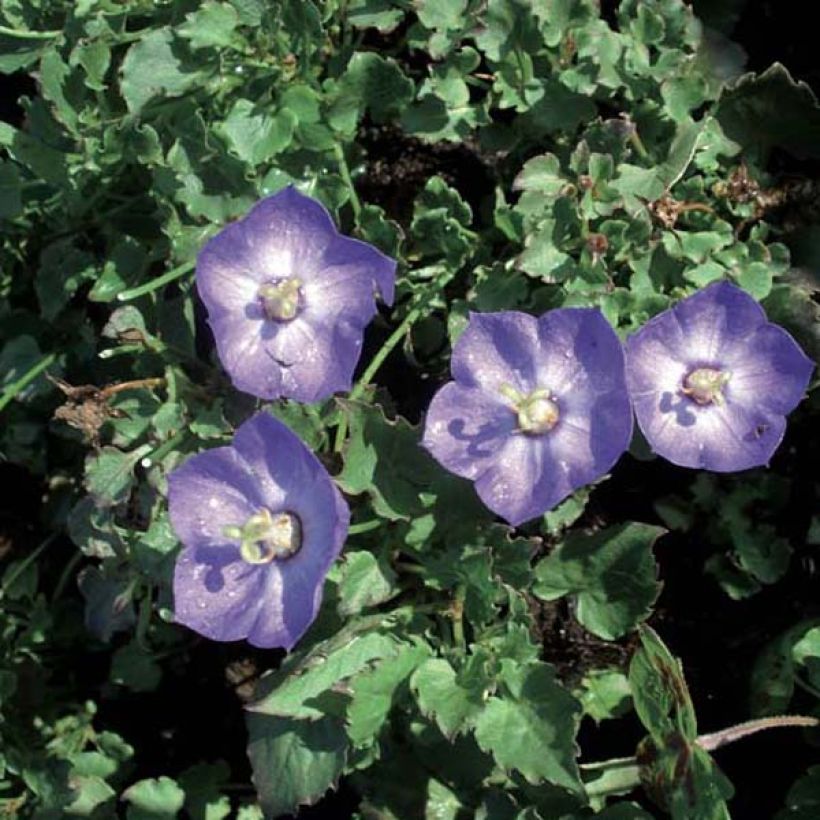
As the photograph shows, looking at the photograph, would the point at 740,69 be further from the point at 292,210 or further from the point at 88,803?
the point at 88,803

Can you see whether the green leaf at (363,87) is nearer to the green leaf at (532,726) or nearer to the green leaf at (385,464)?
the green leaf at (385,464)

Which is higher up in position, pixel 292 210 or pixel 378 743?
pixel 292 210

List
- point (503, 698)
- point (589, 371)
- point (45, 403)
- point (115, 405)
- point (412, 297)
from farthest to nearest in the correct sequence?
point (45, 403) → point (412, 297) → point (115, 405) → point (503, 698) → point (589, 371)

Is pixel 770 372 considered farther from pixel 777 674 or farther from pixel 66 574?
pixel 66 574

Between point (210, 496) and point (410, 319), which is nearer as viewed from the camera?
point (210, 496)

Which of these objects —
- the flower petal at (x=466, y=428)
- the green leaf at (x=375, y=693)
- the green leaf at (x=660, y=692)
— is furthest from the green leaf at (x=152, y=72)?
the green leaf at (x=660, y=692)

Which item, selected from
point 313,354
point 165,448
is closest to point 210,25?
point 313,354

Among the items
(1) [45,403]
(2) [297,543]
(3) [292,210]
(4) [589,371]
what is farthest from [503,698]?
(1) [45,403]

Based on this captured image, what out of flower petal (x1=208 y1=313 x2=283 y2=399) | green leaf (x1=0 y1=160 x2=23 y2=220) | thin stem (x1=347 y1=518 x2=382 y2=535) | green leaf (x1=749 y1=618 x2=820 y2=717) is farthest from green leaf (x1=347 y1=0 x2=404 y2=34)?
green leaf (x1=749 y1=618 x2=820 y2=717)
